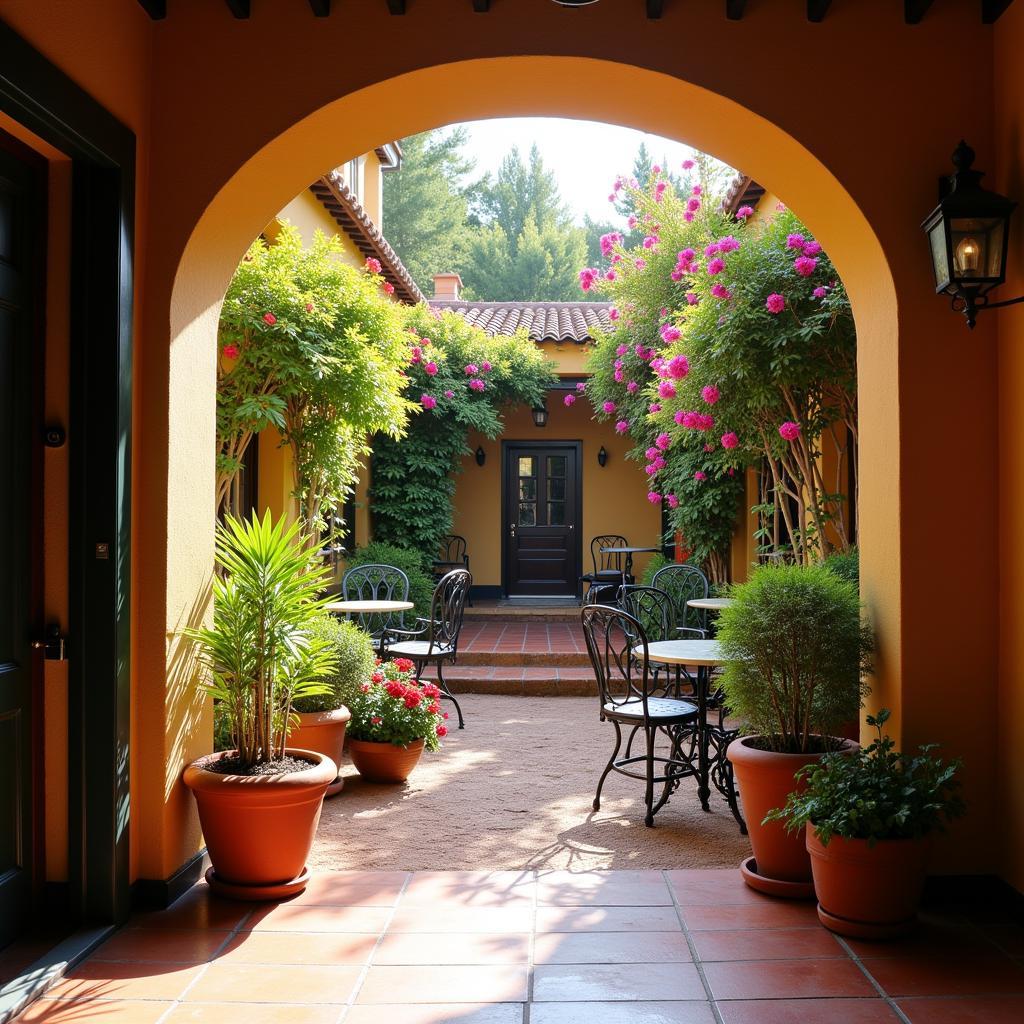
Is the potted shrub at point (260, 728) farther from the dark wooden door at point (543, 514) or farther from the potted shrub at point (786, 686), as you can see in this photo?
the dark wooden door at point (543, 514)

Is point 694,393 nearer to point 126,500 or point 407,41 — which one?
point 407,41

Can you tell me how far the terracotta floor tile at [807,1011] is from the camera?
2.57 meters

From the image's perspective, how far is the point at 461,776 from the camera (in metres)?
5.39

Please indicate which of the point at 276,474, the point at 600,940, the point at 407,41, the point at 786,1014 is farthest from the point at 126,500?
the point at 276,474

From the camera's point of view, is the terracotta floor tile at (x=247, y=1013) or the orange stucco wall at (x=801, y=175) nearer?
the terracotta floor tile at (x=247, y=1013)

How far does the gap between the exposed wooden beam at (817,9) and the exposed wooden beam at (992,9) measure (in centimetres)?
55

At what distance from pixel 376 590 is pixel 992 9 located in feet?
18.0

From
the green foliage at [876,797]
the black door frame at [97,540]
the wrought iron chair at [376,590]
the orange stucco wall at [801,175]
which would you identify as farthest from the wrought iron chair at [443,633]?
the green foliage at [876,797]

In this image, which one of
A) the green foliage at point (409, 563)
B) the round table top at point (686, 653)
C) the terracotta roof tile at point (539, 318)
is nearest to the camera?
the round table top at point (686, 653)

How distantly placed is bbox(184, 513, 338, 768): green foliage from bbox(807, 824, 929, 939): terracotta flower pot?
1944 millimetres

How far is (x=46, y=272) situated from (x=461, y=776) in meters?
3.35

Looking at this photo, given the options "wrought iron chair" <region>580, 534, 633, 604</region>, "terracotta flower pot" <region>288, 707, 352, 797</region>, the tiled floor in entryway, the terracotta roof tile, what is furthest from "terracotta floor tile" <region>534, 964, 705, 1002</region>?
the terracotta roof tile

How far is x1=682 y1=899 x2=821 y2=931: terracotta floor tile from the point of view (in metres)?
3.23

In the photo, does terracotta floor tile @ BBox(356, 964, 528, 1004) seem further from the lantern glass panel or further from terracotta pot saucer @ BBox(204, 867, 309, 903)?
the lantern glass panel
